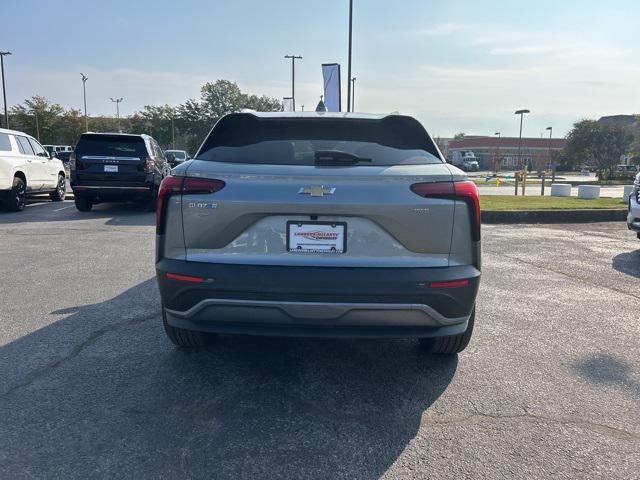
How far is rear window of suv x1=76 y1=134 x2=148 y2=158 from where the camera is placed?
37.7 ft

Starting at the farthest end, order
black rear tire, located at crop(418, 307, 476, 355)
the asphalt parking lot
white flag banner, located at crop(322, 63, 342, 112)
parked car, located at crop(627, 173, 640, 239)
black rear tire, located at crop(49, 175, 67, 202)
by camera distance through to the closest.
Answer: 1. white flag banner, located at crop(322, 63, 342, 112)
2. black rear tire, located at crop(49, 175, 67, 202)
3. parked car, located at crop(627, 173, 640, 239)
4. black rear tire, located at crop(418, 307, 476, 355)
5. the asphalt parking lot

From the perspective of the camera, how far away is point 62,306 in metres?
4.74

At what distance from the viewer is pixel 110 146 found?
11617 millimetres

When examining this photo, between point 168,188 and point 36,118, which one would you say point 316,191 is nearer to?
point 168,188

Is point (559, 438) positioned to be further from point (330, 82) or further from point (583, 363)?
point (330, 82)

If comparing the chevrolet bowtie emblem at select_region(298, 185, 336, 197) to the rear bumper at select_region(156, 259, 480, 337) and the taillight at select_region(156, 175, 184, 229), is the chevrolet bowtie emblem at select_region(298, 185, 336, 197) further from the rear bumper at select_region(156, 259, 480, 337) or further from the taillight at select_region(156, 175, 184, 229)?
the taillight at select_region(156, 175, 184, 229)

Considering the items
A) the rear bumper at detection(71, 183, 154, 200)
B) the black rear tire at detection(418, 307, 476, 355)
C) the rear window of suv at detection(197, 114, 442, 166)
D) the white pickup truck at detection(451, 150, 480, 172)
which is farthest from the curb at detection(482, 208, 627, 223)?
the white pickup truck at detection(451, 150, 480, 172)

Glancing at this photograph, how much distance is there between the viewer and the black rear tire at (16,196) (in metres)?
11.6

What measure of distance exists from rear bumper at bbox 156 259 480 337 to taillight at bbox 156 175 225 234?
340 mm

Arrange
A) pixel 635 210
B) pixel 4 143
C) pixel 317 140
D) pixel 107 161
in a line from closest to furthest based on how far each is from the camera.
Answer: pixel 317 140, pixel 635 210, pixel 4 143, pixel 107 161

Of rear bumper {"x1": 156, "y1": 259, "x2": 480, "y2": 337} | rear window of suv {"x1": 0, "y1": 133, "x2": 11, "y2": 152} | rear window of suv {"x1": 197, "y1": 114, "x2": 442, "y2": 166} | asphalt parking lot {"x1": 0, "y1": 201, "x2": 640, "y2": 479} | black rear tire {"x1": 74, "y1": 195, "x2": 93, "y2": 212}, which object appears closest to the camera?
asphalt parking lot {"x1": 0, "y1": 201, "x2": 640, "y2": 479}

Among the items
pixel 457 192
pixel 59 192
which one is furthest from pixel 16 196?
pixel 457 192

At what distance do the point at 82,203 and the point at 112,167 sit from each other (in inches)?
57.5

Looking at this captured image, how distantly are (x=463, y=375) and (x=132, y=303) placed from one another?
3.18 metres
